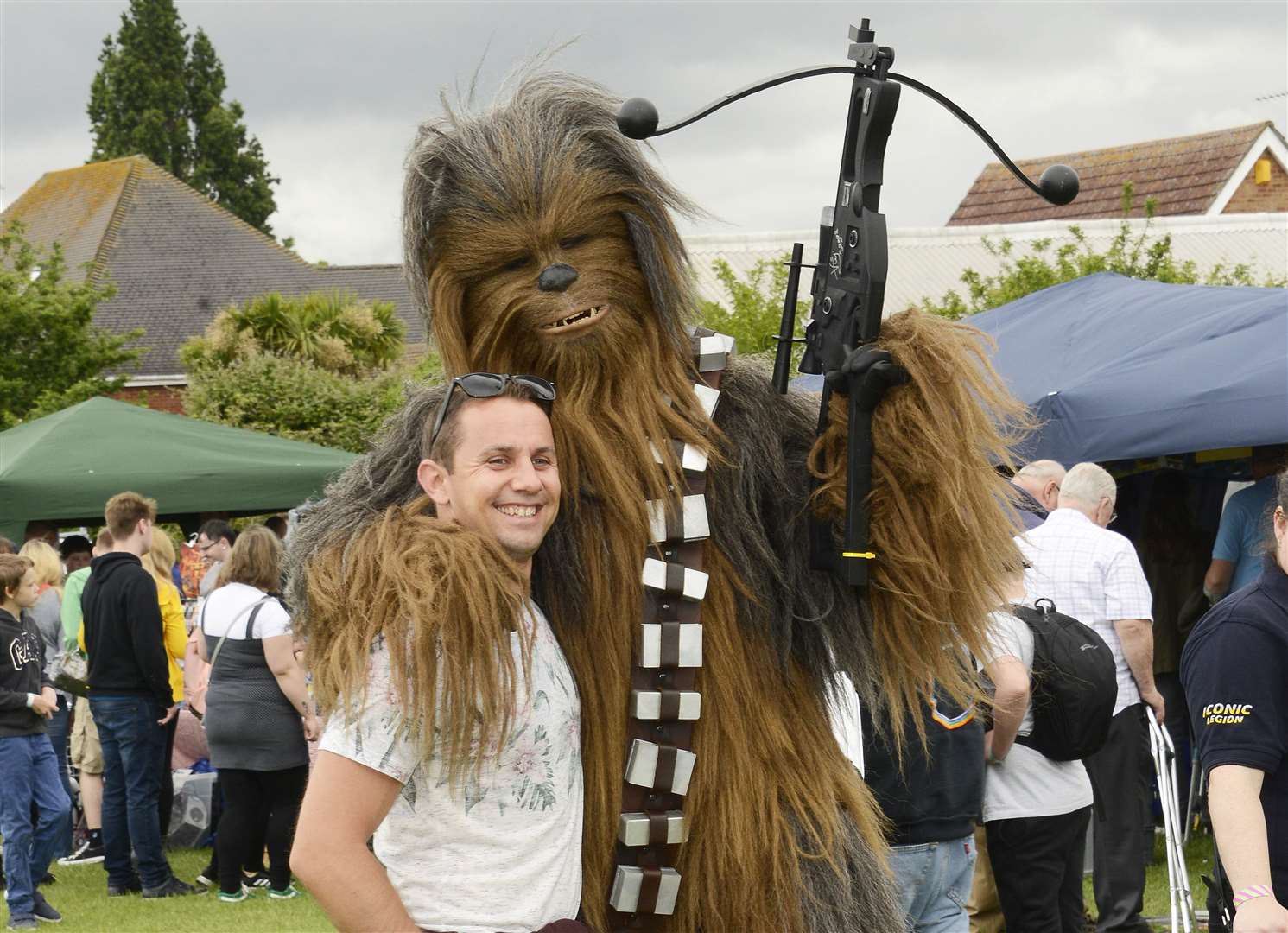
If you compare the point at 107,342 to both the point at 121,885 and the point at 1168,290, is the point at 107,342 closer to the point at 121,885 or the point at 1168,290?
the point at 121,885

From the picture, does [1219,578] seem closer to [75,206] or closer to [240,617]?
[240,617]

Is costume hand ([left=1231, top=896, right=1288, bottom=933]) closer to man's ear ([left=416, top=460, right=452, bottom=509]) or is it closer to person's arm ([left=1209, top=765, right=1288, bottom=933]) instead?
person's arm ([left=1209, top=765, right=1288, bottom=933])

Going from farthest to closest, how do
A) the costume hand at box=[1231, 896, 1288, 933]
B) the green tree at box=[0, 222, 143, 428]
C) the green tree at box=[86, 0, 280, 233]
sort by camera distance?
the green tree at box=[86, 0, 280, 233] < the green tree at box=[0, 222, 143, 428] < the costume hand at box=[1231, 896, 1288, 933]

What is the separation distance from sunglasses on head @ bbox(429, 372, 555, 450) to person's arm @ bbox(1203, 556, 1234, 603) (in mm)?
5138

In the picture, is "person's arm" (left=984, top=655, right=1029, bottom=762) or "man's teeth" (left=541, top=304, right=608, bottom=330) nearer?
"man's teeth" (left=541, top=304, right=608, bottom=330)

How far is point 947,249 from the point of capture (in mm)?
17000

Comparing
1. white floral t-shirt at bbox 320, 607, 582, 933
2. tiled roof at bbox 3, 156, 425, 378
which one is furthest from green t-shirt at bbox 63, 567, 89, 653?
tiled roof at bbox 3, 156, 425, 378

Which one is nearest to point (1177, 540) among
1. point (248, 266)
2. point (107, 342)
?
point (107, 342)

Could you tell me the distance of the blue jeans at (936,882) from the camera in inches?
162

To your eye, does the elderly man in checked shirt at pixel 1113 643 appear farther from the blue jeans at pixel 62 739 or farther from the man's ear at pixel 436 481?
the blue jeans at pixel 62 739

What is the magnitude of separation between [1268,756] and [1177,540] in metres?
5.16

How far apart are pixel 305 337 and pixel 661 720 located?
17.5 metres

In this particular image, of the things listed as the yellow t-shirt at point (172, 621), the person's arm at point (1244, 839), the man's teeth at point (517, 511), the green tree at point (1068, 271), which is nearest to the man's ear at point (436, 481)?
the man's teeth at point (517, 511)

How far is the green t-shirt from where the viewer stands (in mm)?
7988
